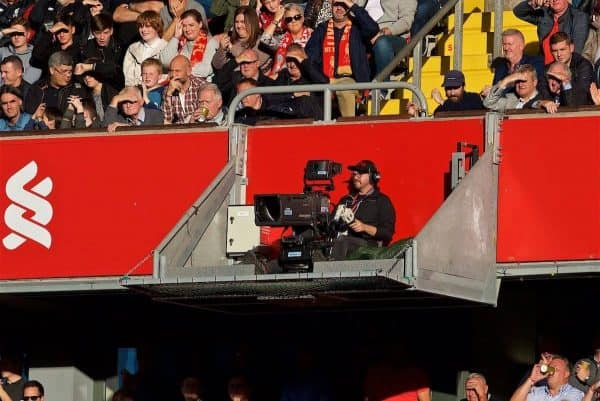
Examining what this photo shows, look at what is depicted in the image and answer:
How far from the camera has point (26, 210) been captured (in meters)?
18.3

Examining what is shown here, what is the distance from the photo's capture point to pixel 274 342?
19.8m

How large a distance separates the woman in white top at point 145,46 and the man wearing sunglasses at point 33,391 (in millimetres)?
3237

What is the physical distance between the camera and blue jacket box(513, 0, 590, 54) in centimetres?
1862

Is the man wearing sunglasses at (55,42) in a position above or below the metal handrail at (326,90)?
above

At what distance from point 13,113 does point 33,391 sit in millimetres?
2708

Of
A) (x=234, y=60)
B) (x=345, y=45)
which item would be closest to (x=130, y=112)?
(x=234, y=60)

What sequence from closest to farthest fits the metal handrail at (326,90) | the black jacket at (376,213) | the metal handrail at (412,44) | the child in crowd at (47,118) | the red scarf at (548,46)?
1. the black jacket at (376,213)
2. the metal handrail at (326,90)
3. the red scarf at (548,46)
4. the metal handrail at (412,44)
5. the child in crowd at (47,118)

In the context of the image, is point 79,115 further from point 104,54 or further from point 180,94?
point 104,54

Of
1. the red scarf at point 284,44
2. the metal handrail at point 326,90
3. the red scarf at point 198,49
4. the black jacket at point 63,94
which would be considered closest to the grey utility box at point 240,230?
the metal handrail at point 326,90

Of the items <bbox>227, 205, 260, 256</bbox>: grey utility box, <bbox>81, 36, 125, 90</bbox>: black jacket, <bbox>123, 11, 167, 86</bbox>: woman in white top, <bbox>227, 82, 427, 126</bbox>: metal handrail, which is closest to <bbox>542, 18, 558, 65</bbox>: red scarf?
<bbox>227, 82, 427, 126</bbox>: metal handrail

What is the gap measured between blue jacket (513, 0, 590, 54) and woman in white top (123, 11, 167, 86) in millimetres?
3764

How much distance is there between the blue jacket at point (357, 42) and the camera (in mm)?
19422

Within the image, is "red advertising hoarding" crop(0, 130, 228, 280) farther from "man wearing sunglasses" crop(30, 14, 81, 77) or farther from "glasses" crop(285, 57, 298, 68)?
"man wearing sunglasses" crop(30, 14, 81, 77)

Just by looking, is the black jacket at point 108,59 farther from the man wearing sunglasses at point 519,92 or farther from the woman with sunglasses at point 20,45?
the man wearing sunglasses at point 519,92
